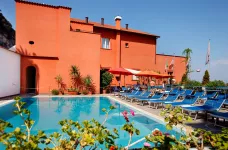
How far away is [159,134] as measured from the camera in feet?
8.35

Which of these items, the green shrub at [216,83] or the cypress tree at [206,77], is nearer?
the green shrub at [216,83]

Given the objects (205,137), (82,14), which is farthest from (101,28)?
(205,137)

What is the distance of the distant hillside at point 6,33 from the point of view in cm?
3300

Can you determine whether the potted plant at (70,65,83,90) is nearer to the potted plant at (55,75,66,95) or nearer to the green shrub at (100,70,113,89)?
the potted plant at (55,75,66,95)

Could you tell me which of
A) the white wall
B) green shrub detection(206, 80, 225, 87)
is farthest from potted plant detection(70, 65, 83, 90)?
green shrub detection(206, 80, 225, 87)

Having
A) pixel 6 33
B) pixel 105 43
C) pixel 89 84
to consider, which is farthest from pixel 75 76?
pixel 6 33

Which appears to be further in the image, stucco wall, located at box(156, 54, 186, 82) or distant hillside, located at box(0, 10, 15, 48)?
distant hillside, located at box(0, 10, 15, 48)

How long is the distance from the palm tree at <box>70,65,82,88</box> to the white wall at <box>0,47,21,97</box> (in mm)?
5147

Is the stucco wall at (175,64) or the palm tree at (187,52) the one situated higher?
the palm tree at (187,52)

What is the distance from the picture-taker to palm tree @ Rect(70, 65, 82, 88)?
19109mm

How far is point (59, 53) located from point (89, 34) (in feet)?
13.0

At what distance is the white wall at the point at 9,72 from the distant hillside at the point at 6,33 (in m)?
19.1

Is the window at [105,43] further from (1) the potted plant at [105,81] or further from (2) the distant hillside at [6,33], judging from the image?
(2) the distant hillside at [6,33]

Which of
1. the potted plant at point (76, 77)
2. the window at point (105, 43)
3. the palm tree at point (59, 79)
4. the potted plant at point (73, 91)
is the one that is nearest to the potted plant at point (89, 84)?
the potted plant at point (76, 77)
